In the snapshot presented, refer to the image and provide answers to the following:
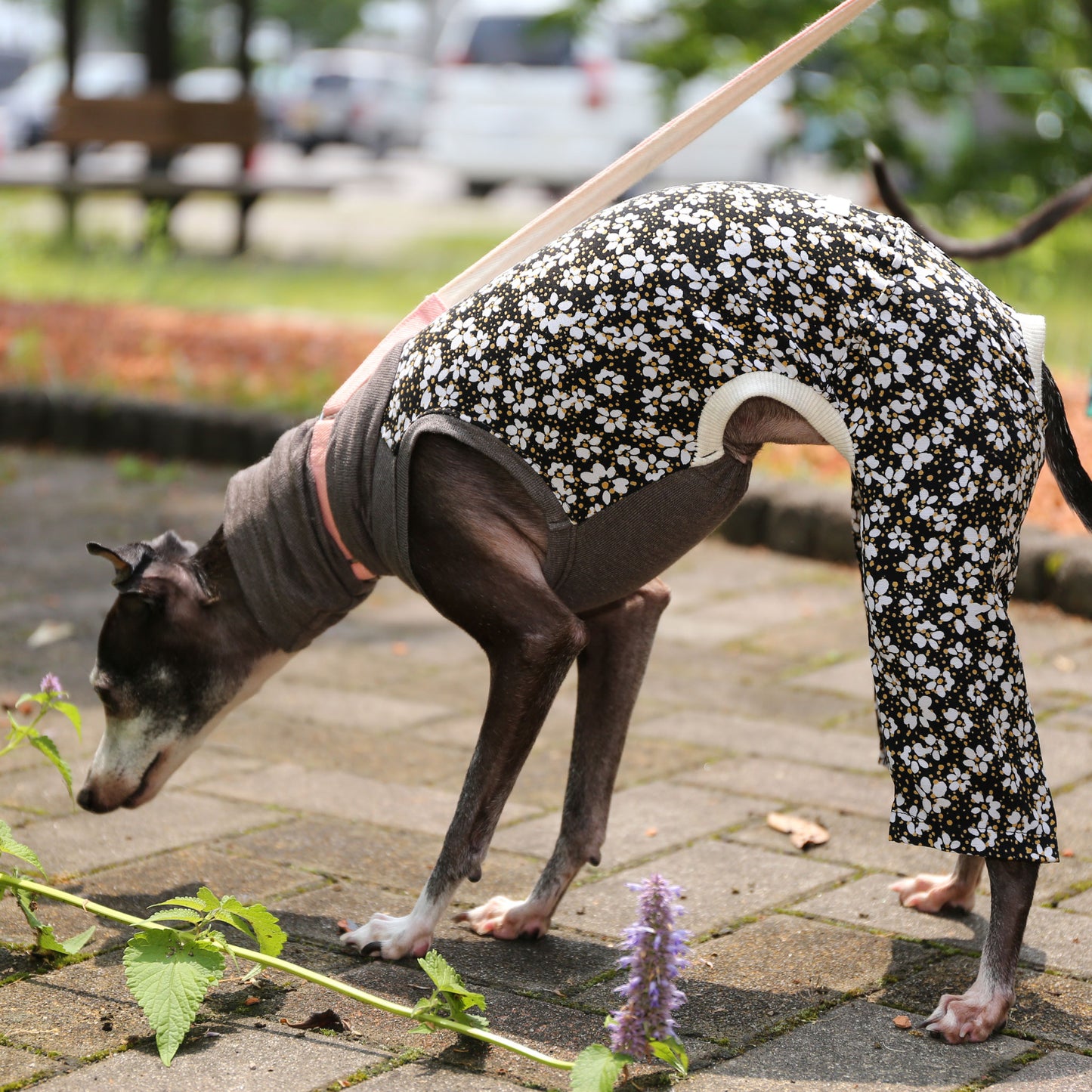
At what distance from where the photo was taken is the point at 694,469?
2.85 meters

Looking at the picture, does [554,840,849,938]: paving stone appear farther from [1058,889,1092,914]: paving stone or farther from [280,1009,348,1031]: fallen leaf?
[280,1009,348,1031]: fallen leaf

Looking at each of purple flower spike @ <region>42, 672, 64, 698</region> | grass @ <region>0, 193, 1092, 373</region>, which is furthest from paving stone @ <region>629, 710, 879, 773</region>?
grass @ <region>0, 193, 1092, 373</region>

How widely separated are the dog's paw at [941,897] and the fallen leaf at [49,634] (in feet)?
9.58

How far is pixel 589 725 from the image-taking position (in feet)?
10.9

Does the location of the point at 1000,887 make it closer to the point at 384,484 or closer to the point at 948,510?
the point at 948,510

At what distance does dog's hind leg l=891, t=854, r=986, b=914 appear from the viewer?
130 inches

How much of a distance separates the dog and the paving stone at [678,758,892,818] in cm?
102

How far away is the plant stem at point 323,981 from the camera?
8.20ft

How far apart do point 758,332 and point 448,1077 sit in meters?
1.31

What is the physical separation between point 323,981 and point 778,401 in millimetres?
1239

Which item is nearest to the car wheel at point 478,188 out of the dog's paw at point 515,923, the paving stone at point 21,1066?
the dog's paw at point 515,923

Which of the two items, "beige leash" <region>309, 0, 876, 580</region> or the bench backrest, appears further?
the bench backrest

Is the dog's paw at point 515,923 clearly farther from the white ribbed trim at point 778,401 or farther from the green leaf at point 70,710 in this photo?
the white ribbed trim at point 778,401

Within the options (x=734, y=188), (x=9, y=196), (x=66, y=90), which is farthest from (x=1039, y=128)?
(x=734, y=188)
